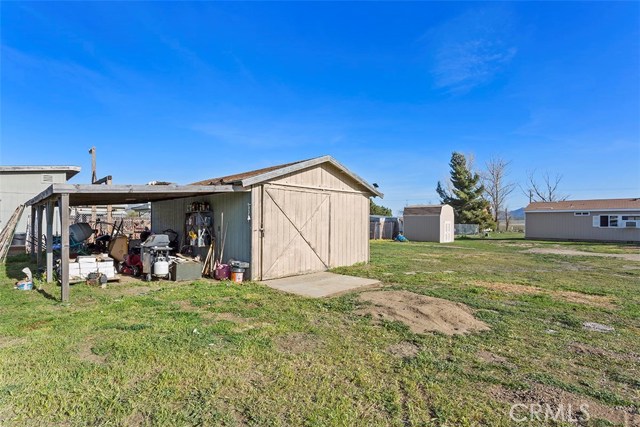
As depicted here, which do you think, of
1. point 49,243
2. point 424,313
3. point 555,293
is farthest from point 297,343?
point 49,243

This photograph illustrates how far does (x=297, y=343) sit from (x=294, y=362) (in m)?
0.57

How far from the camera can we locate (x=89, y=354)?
370 cm

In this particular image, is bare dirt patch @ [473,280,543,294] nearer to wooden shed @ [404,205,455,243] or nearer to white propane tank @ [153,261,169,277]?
white propane tank @ [153,261,169,277]

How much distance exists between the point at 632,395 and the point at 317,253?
7.48m

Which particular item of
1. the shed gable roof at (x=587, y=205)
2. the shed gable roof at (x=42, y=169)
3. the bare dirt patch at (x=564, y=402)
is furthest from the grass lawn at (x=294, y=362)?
the shed gable roof at (x=587, y=205)

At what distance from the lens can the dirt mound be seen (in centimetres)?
473

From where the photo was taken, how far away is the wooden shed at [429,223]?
24.2 m

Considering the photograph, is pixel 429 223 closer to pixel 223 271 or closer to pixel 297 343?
pixel 223 271

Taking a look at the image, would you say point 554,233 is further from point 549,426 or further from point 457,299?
point 549,426

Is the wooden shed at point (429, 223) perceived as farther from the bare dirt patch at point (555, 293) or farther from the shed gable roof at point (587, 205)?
the bare dirt patch at point (555, 293)

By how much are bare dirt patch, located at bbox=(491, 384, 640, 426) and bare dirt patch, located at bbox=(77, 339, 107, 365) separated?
3.78m

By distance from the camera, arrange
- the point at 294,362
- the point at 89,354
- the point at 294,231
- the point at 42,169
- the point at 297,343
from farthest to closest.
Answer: the point at 42,169
the point at 294,231
the point at 297,343
the point at 89,354
the point at 294,362

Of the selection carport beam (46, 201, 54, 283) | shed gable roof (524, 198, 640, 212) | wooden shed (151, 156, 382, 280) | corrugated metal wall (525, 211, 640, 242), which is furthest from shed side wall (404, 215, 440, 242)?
carport beam (46, 201, 54, 283)

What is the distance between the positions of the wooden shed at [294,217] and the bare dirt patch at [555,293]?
4.03 metres
